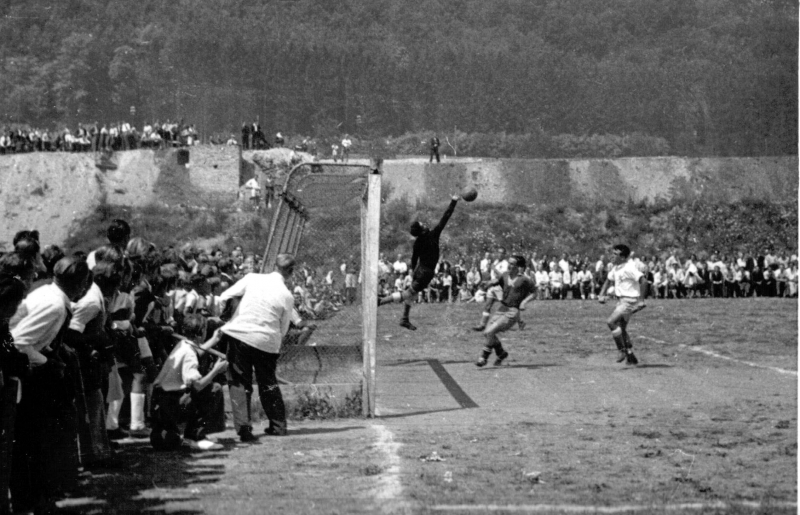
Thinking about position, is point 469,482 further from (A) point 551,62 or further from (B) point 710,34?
(B) point 710,34

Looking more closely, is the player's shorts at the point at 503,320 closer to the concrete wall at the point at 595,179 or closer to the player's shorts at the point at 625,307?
the player's shorts at the point at 625,307

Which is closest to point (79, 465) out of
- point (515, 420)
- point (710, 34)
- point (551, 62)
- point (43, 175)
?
point (515, 420)

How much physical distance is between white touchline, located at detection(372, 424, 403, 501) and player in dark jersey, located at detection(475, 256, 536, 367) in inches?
226

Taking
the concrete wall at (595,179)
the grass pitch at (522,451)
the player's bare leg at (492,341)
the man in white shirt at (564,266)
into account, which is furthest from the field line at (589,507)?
the concrete wall at (595,179)

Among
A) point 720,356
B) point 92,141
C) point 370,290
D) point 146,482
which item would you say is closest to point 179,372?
point 146,482

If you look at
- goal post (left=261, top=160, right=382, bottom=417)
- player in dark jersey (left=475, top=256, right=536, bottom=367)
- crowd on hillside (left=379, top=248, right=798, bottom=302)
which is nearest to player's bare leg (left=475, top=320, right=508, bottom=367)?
player in dark jersey (left=475, top=256, right=536, bottom=367)

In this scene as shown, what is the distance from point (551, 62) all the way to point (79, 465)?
3936 inches

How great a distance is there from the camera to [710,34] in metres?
112

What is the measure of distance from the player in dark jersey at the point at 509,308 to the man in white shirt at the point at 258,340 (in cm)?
641

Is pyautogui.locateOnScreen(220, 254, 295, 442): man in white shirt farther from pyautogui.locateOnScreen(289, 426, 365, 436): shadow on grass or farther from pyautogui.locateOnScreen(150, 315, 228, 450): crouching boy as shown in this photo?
pyautogui.locateOnScreen(150, 315, 228, 450): crouching boy

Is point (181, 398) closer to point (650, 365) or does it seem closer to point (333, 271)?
point (333, 271)

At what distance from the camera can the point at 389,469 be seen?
8797 mm

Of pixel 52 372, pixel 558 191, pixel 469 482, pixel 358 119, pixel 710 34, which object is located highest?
pixel 710 34

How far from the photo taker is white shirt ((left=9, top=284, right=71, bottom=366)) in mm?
7191
